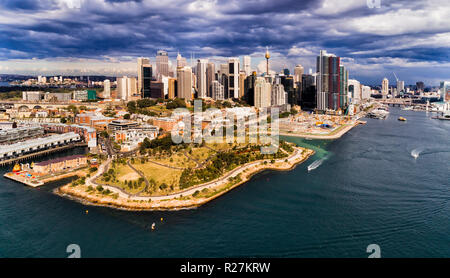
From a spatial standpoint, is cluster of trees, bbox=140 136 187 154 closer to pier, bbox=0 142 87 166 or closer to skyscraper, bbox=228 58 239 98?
pier, bbox=0 142 87 166

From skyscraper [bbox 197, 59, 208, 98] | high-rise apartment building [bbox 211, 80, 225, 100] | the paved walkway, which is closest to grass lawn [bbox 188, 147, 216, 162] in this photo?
the paved walkway

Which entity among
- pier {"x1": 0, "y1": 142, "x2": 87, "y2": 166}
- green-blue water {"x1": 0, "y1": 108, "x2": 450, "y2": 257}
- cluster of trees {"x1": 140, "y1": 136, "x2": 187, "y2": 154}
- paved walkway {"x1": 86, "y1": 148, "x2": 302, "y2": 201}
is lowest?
green-blue water {"x1": 0, "y1": 108, "x2": 450, "y2": 257}

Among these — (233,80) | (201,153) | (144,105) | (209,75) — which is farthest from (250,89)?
(201,153)

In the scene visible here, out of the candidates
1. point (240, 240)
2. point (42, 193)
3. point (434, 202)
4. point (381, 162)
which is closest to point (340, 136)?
point (381, 162)

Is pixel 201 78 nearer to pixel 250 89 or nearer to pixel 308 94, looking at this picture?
pixel 250 89

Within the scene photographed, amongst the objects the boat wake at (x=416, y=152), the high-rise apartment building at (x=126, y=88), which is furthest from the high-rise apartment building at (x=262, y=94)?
the boat wake at (x=416, y=152)
